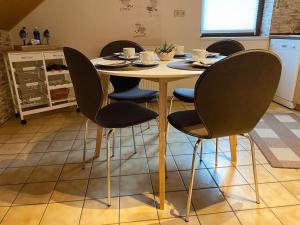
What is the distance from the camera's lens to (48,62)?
9.74ft

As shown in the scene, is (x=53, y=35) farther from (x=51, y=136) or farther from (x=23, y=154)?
(x=23, y=154)

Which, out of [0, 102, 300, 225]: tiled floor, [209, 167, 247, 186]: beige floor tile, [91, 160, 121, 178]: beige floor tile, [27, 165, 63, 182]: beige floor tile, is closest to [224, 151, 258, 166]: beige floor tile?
[0, 102, 300, 225]: tiled floor

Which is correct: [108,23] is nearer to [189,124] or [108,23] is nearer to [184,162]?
[184,162]

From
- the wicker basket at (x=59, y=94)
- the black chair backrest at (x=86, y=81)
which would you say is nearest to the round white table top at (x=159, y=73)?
the black chair backrest at (x=86, y=81)

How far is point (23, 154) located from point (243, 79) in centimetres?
185

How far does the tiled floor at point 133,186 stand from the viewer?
132cm

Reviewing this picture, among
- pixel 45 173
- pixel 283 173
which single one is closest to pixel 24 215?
pixel 45 173

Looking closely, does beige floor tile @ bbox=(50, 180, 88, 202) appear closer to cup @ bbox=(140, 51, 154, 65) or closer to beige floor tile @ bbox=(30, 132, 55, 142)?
beige floor tile @ bbox=(30, 132, 55, 142)

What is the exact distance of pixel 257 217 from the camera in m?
1.30

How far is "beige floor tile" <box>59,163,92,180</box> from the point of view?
5.53 feet

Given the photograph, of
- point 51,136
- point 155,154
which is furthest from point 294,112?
point 51,136

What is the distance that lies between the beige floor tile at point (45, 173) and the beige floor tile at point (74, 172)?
4cm

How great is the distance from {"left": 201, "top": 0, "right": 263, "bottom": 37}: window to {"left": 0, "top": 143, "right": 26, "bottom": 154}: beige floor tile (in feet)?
8.84

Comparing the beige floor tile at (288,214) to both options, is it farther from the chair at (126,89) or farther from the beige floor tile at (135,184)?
the chair at (126,89)
